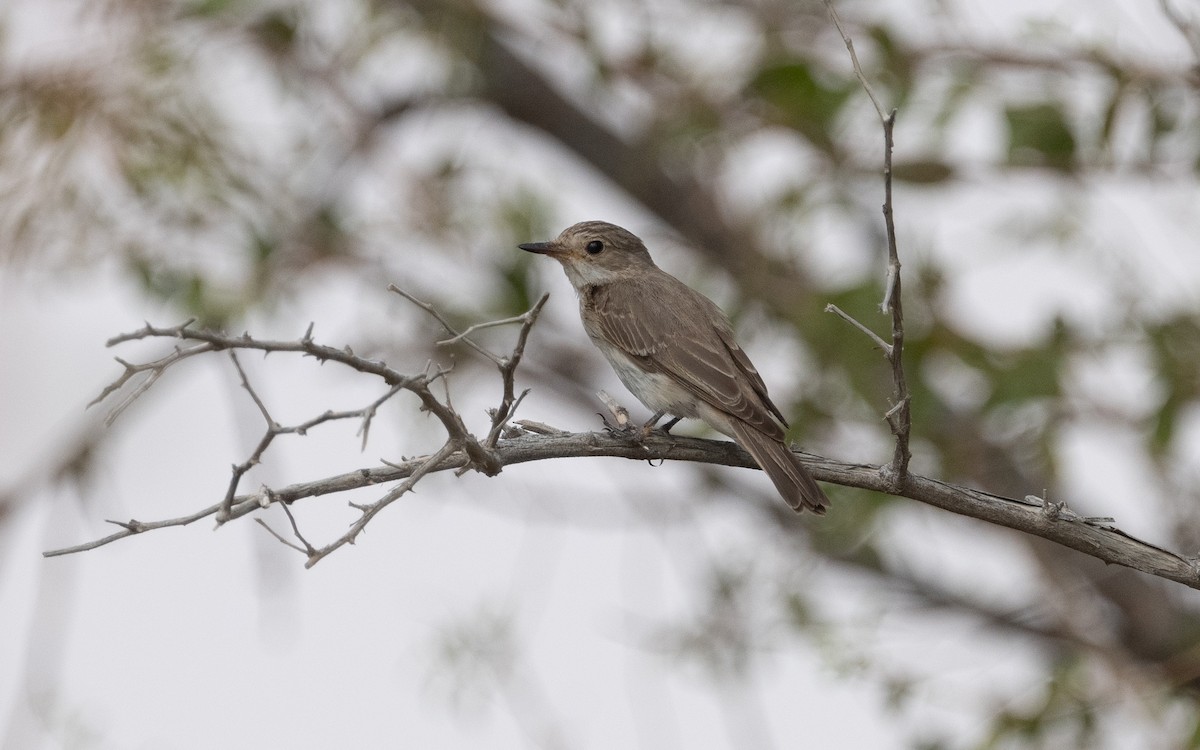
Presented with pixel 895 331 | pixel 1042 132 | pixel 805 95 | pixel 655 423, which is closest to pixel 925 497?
pixel 895 331

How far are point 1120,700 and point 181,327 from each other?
4772 mm

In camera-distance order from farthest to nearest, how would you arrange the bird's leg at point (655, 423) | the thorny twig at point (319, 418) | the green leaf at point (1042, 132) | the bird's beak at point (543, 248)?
the bird's beak at point (543, 248) < the green leaf at point (1042, 132) < the bird's leg at point (655, 423) < the thorny twig at point (319, 418)

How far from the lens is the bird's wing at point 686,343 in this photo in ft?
17.1

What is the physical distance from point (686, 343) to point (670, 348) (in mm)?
80

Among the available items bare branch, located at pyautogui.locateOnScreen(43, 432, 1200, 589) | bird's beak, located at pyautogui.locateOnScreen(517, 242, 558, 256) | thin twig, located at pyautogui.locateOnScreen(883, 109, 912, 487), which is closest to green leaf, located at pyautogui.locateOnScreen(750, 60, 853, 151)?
bird's beak, located at pyautogui.locateOnScreen(517, 242, 558, 256)

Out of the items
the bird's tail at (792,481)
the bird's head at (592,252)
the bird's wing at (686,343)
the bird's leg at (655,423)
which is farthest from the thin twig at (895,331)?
the bird's head at (592,252)

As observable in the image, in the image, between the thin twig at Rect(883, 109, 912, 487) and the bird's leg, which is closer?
the thin twig at Rect(883, 109, 912, 487)

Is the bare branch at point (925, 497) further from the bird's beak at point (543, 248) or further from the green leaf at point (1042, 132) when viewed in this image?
the green leaf at point (1042, 132)

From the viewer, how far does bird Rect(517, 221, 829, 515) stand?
4781 millimetres

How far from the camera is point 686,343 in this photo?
18.4 feet

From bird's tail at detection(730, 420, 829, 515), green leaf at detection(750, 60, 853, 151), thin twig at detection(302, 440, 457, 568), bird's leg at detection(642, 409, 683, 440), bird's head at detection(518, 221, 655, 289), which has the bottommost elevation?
thin twig at detection(302, 440, 457, 568)

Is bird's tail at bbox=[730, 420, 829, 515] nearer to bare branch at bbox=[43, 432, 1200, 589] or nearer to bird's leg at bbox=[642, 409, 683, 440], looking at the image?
→ bird's leg at bbox=[642, 409, 683, 440]

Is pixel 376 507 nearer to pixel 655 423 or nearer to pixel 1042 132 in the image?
pixel 655 423

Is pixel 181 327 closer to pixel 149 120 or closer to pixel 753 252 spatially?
pixel 149 120
